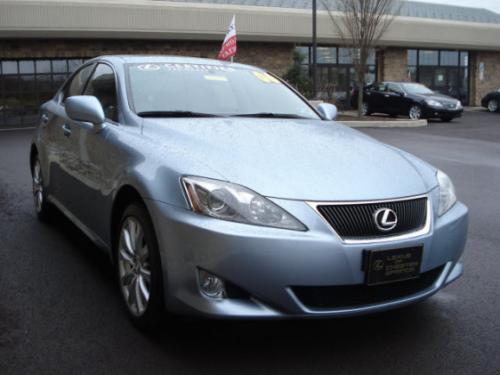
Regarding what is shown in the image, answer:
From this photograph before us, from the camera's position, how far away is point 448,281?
10.5ft

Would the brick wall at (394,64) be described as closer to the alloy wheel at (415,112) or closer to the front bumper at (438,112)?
the alloy wheel at (415,112)

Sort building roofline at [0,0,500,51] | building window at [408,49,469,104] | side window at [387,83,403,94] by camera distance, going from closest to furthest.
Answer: building roofline at [0,0,500,51] < side window at [387,83,403,94] < building window at [408,49,469,104]

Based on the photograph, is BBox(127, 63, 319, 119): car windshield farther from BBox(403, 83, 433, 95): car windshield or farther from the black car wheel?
the black car wheel

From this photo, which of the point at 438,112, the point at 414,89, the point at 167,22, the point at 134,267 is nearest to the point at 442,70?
the point at 414,89

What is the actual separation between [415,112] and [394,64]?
9473 mm

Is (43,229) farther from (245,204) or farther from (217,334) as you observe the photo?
(245,204)

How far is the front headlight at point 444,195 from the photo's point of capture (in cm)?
321

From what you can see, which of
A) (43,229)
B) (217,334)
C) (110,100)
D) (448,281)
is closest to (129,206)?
(217,334)

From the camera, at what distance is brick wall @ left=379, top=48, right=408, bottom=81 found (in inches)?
1190

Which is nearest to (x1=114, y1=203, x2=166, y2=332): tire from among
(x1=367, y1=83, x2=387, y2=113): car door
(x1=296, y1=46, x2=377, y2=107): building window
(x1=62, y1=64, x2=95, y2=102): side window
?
(x1=62, y1=64, x2=95, y2=102): side window

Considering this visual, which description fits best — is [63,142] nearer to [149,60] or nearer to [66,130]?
[66,130]

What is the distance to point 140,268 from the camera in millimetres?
3174

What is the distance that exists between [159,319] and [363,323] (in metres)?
1.14

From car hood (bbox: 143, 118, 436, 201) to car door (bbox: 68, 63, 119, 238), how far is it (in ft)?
1.11
